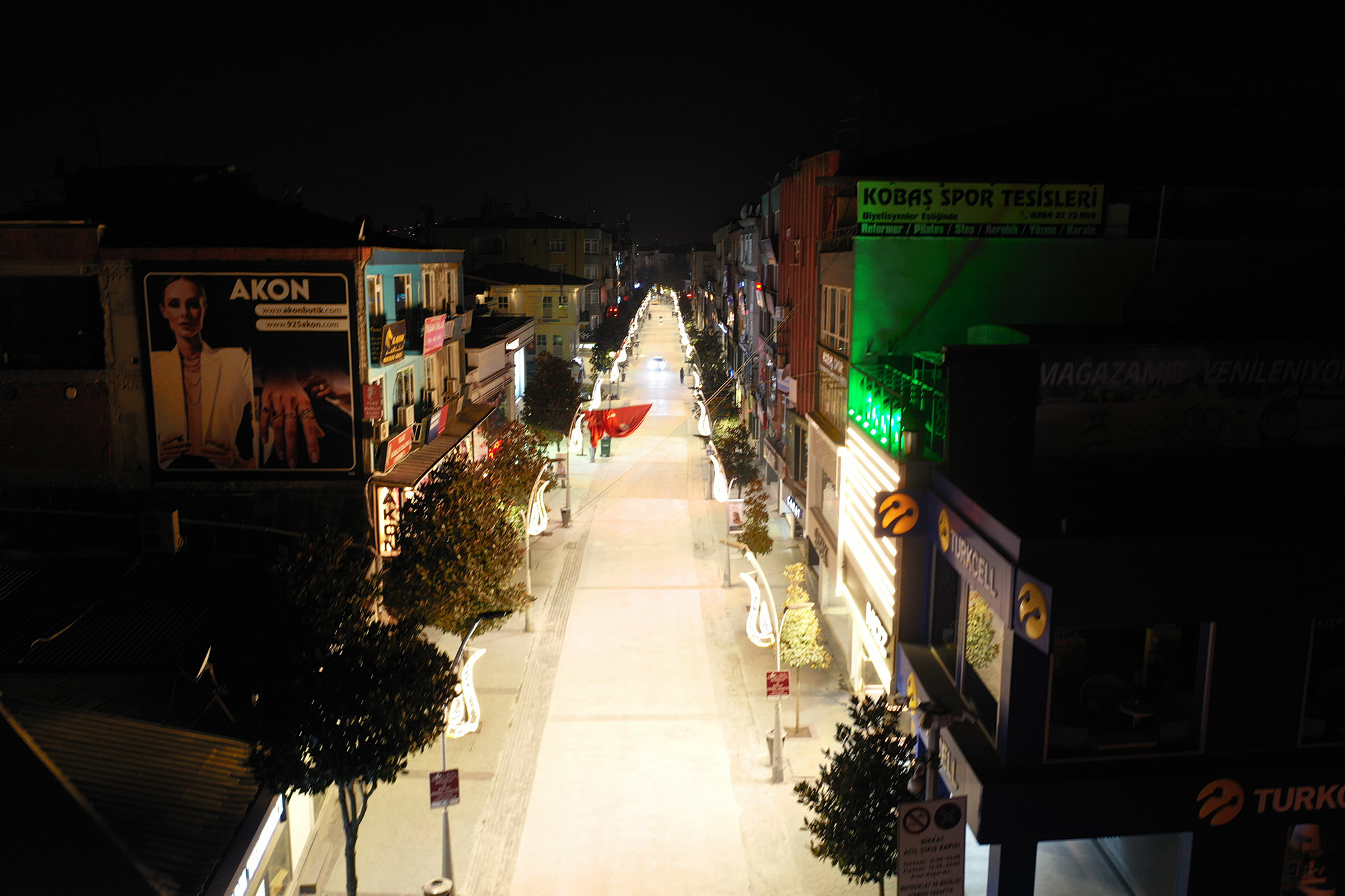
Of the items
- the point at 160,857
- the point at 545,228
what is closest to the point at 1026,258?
the point at 160,857

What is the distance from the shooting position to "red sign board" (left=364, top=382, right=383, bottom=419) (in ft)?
76.6

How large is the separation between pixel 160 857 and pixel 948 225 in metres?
18.3

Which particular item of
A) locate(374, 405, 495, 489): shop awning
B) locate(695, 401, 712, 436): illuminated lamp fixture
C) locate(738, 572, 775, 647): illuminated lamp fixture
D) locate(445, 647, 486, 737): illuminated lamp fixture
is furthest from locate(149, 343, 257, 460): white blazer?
locate(695, 401, 712, 436): illuminated lamp fixture

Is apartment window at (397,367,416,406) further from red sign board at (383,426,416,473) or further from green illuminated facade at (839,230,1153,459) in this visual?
green illuminated facade at (839,230,1153,459)

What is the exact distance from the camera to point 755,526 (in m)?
30.1

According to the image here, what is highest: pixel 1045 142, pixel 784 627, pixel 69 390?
pixel 1045 142

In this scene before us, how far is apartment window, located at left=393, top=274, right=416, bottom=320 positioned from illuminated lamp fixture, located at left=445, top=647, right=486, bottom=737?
36.6 feet

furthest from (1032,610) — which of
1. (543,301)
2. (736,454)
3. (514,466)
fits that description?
(543,301)

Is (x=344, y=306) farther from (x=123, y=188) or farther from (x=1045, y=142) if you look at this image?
(x=1045, y=142)

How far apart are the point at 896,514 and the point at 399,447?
49.4 feet

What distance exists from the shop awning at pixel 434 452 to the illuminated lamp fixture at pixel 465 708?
20.9ft

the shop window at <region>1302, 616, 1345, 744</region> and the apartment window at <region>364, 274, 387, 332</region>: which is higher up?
the apartment window at <region>364, 274, 387, 332</region>

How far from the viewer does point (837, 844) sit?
12.9 meters

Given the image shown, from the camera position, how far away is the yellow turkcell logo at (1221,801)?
12.0 m
